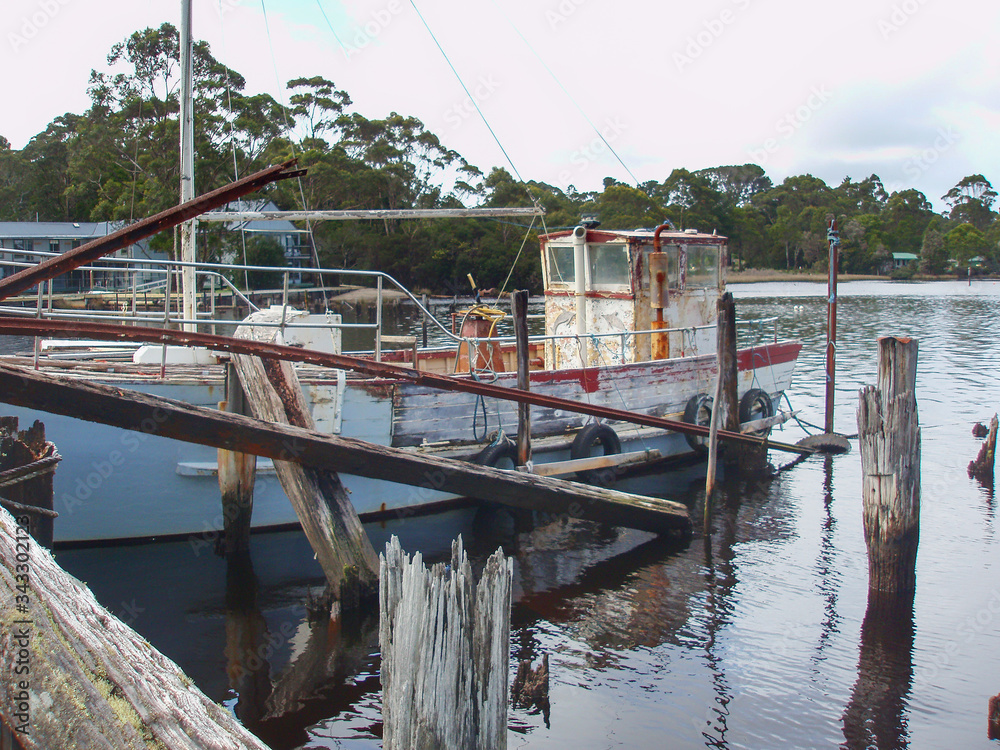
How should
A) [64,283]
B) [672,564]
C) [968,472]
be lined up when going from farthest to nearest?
[64,283]
[968,472]
[672,564]

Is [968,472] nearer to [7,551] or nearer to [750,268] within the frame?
[7,551]

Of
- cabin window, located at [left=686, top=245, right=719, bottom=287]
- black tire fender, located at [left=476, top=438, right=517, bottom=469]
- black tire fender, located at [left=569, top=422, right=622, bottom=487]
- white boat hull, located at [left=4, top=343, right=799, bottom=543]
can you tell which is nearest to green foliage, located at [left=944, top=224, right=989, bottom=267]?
cabin window, located at [left=686, top=245, right=719, bottom=287]

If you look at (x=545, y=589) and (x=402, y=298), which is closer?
(x=545, y=589)

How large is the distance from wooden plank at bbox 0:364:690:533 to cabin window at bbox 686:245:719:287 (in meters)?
5.76

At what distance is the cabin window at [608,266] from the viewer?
1292 cm

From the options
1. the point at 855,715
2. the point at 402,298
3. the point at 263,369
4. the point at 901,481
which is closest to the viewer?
the point at 855,715

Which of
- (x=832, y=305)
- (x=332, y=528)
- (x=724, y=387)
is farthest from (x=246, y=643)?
(x=832, y=305)

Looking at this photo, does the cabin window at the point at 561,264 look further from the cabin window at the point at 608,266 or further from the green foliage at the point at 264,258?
the green foliage at the point at 264,258

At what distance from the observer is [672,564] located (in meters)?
9.38

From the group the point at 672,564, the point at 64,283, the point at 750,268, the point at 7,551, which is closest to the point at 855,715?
the point at 672,564

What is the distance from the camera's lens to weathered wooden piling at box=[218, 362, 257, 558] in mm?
8805

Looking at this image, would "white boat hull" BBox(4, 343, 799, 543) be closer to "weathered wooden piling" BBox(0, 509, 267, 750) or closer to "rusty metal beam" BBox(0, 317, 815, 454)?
"rusty metal beam" BBox(0, 317, 815, 454)

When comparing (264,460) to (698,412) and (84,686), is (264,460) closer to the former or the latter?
(698,412)

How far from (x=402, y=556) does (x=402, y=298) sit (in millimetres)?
56389
